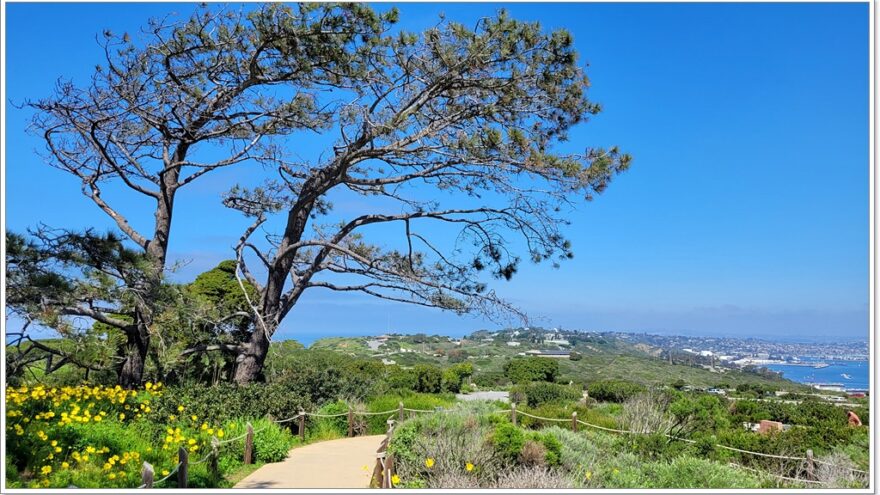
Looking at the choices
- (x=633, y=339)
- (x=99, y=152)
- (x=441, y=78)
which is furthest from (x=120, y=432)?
(x=633, y=339)

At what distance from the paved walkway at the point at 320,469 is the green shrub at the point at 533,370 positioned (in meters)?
13.2

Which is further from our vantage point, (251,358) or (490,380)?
(490,380)

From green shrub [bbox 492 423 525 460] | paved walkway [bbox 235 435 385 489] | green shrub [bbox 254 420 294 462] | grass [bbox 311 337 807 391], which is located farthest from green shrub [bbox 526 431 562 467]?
grass [bbox 311 337 807 391]

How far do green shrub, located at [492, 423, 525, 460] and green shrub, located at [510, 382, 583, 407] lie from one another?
32.0 ft

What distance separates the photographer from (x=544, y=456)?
7320 millimetres

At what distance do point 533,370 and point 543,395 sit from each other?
251 inches

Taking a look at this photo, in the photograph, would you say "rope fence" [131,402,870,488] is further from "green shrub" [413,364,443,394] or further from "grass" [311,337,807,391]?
"grass" [311,337,807,391]

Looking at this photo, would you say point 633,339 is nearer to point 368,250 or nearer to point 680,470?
point 368,250

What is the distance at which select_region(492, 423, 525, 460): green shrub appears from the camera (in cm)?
725

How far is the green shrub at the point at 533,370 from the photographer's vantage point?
917 inches

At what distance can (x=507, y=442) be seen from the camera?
7.29 meters

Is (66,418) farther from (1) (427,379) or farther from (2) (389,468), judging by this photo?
(1) (427,379)

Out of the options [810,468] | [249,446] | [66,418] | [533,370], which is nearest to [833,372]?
[810,468]

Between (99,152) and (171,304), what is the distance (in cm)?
362
